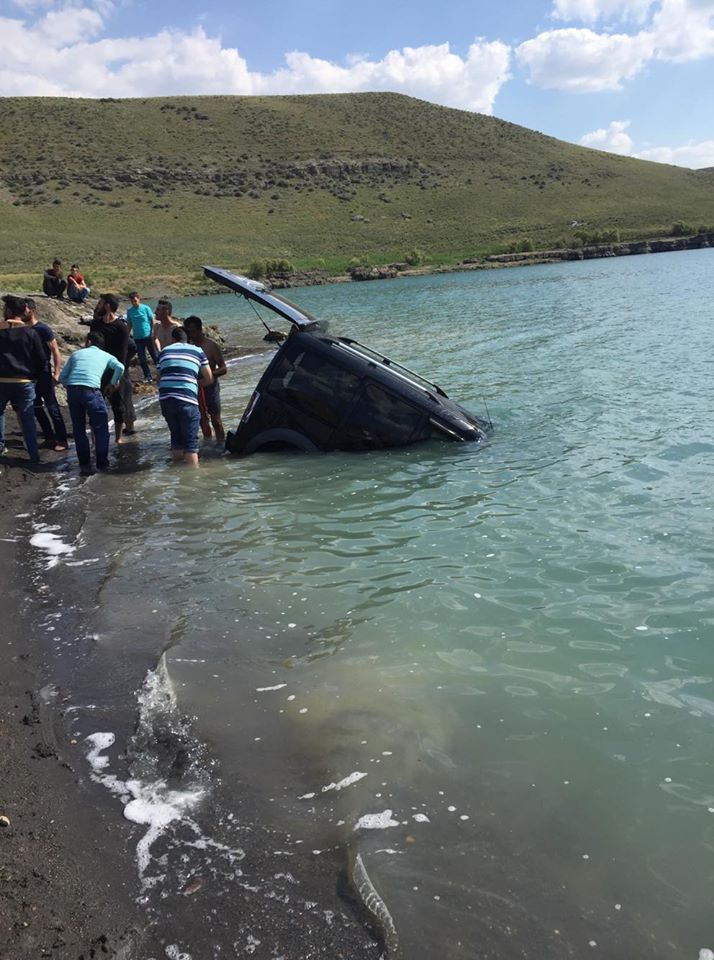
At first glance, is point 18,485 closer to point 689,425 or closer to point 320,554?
point 320,554

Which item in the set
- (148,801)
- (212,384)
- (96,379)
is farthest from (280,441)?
(148,801)

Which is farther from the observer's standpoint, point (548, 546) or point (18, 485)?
point (18, 485)

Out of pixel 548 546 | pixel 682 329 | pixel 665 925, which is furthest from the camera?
pixel 682 329

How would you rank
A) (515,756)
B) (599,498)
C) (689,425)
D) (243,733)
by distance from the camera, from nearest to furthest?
(515,756), (243,733), (599,498), (689,425)

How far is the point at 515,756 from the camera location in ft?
13.2

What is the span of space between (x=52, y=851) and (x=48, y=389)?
383 inches

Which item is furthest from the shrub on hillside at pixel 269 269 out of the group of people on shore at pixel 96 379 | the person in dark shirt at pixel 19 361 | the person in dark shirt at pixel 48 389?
the person in dark shirt at pixel 19 361

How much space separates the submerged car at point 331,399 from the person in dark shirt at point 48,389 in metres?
2.87

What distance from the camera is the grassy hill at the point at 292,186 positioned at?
8638 cm

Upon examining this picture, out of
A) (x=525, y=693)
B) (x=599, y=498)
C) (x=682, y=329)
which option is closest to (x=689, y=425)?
(x=599, y=498)

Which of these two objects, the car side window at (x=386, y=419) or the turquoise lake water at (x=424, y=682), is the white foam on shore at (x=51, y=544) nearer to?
the turquoise lake water at (x=424, y=682)

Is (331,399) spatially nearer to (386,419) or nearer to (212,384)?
(386,419)

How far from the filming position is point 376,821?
140 inches

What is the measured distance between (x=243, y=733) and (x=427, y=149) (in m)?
132
